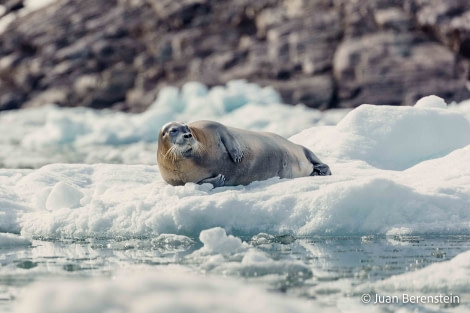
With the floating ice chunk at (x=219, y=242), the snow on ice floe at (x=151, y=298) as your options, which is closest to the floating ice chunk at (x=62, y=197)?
the floating ice chunk at (x=219, y=242)

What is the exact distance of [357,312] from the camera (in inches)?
115

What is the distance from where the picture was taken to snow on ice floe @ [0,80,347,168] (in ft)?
44.5

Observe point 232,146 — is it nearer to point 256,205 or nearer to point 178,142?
point 178,142

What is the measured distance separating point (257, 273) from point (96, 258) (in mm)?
940

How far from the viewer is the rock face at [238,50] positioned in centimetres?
2000

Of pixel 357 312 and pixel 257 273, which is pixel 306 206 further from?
pixel 357 312

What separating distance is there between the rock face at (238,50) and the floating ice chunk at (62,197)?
15.2 metres

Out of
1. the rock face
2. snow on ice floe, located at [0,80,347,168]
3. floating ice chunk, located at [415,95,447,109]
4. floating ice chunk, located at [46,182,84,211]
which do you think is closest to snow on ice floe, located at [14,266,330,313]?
floating ice chunk, located at [46,182,84,211]

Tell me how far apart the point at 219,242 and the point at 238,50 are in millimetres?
19066

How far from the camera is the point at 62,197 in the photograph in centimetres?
519

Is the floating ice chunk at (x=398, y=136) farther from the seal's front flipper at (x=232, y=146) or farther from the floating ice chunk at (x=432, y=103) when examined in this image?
the seal's front flipper at (x=232, y=146)

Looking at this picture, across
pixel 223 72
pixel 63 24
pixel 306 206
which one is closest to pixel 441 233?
pixel 306 206

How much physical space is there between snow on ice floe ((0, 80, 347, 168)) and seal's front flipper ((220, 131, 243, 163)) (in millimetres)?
6356

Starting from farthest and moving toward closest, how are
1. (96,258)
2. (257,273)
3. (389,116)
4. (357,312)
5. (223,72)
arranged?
(223,72)
(389,116)
(96,258)
(257,273)
(357,312)
